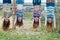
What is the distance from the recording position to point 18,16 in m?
8.50

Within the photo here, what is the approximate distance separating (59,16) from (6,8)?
5.65 feet

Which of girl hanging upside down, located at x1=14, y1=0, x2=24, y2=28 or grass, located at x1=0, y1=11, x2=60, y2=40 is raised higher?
girl hanging upside down, located at x1=14, y1=0, x2=24, y2=28

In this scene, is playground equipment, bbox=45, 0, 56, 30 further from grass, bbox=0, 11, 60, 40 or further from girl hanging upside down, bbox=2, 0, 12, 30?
girl hanging upside down, bbox=2, 0, 12, 30

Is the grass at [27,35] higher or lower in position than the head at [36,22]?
lower

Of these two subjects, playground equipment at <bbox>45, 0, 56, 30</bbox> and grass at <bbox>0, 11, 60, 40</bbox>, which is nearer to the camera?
grass at <bbox>0, 11, 60, 40</bbox>

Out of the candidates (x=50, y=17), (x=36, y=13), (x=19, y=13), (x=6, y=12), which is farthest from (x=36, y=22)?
(x=6, y=12)

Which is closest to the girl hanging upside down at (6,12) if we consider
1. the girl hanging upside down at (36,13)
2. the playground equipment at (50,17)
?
the girl hanging upside down at (36,13)

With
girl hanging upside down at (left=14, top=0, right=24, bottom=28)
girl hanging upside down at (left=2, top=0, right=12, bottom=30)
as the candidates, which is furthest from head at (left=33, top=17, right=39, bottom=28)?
girl hanging upside down at (left=2, top=0, right=12, bottom=30)

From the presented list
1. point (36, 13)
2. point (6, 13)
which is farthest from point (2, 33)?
point (36, 13)

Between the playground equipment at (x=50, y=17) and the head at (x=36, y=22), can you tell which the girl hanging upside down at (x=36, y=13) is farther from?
the playground equipment at (x=50, y=17)

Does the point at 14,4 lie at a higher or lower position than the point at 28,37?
higher

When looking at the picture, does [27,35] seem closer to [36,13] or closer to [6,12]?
[36,13]

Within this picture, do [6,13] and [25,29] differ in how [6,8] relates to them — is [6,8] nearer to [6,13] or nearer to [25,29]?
[6,13]

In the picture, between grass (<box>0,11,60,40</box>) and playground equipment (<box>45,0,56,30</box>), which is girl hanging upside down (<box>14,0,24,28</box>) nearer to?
grass (<box>0,11,60,40</box>)
